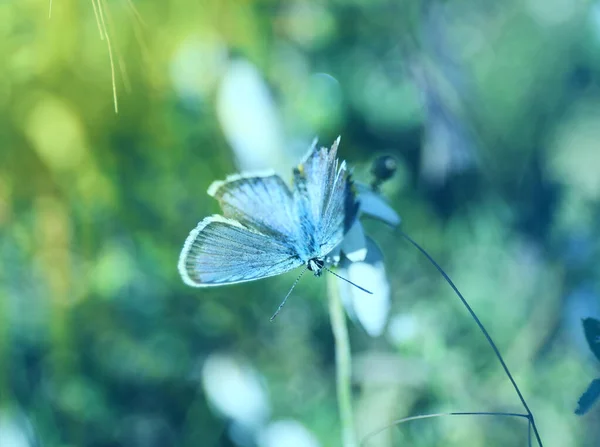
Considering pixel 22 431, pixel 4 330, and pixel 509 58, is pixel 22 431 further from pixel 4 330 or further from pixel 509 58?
pixel 509 58

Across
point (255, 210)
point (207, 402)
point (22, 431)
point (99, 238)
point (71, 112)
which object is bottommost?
point (22, 431)

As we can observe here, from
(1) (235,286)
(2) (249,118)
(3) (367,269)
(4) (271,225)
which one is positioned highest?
(2) (249,118)

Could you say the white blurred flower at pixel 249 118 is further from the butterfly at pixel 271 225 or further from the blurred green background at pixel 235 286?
the butterfly at pixel 271 225

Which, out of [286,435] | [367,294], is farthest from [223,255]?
[286,435]

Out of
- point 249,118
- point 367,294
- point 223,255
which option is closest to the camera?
point 223,255

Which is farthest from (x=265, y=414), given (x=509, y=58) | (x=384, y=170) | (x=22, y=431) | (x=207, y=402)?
(x=509, y=58)

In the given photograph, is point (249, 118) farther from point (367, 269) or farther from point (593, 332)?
point (593, 332)
